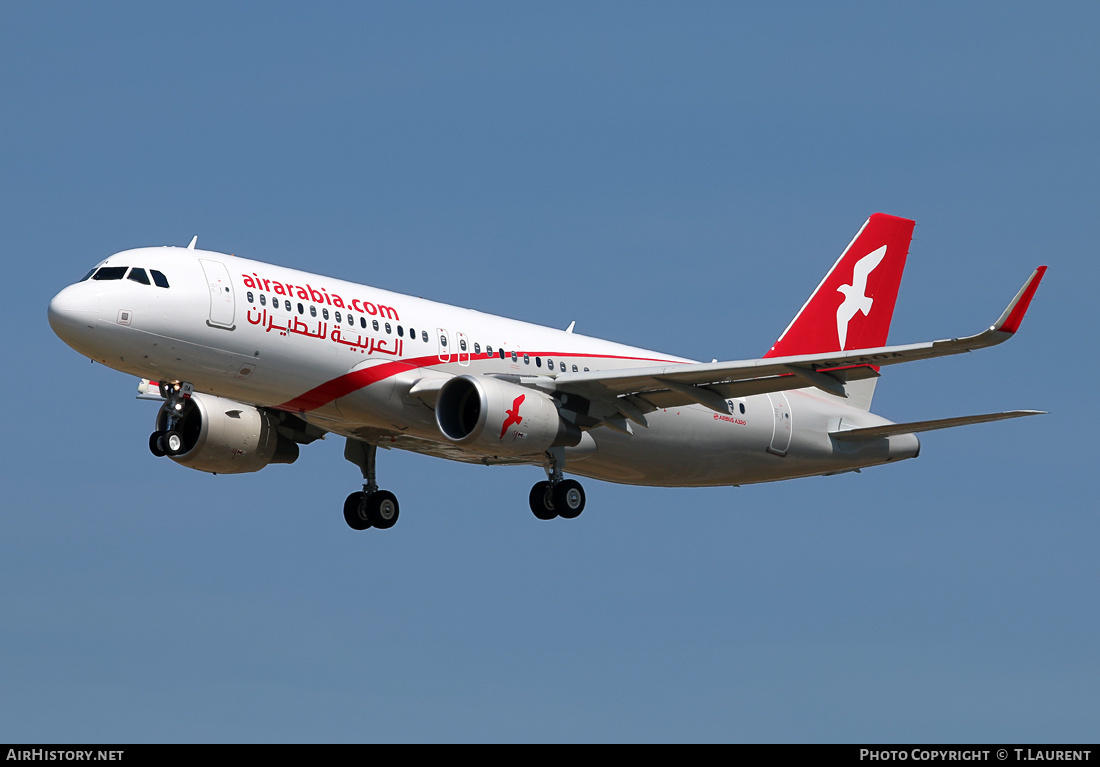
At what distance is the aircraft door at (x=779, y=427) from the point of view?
4341 centimetres

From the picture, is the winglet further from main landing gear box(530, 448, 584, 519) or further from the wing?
main landing gear box(530, 448, 584, 519)

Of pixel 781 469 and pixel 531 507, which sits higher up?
pixel 781 469

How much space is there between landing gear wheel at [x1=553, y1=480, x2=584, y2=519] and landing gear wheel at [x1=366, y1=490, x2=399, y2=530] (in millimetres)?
5578

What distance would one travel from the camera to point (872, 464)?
45.0 metres

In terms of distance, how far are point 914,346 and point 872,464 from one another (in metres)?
12.1

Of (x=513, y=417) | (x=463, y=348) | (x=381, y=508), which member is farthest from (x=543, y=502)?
(x=381, y=508)

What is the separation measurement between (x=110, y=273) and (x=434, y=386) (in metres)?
7.59

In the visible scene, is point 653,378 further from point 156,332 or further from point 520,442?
point 156,332

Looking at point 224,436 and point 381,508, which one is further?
point 381,508

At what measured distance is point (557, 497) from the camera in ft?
128

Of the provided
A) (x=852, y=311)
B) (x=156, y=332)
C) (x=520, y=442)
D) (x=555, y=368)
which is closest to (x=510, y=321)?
(x=555, y=368)

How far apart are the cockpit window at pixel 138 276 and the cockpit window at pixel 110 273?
0.63 ft

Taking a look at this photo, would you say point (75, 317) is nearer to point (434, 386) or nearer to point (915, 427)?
point (434, 386)

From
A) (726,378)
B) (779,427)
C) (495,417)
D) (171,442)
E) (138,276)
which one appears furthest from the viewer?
(779,427)
